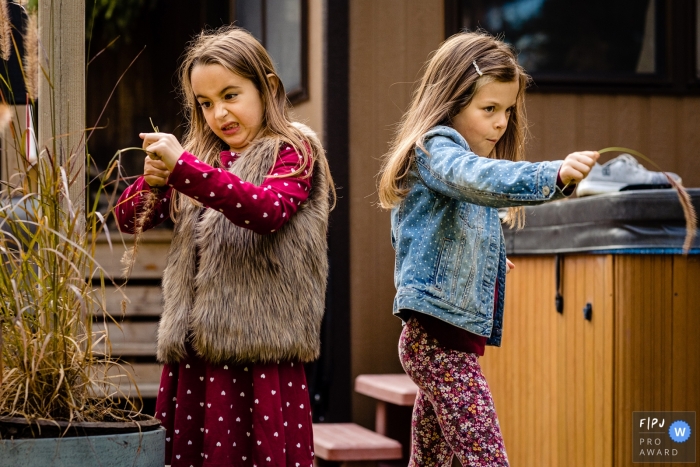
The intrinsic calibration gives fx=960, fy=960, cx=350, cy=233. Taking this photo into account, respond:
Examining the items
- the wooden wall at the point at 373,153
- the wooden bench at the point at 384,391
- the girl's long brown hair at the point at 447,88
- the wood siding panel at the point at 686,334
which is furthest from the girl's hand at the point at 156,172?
the wooden wall at the point at 373,153

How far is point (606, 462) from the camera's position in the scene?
3207 millimetres

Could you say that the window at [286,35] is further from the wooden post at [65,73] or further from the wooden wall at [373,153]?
the wooden post at [65,73]

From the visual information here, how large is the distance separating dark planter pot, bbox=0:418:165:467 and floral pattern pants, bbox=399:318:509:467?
81 cm

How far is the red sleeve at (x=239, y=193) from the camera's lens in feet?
7.24

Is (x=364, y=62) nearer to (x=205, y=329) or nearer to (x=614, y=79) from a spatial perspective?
(x=614, y=79)

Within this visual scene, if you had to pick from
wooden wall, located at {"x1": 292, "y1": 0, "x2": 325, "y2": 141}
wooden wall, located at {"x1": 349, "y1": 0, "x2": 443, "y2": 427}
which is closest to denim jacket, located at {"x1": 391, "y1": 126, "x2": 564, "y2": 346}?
wooden wall, located at {"x1": 349, "y1": 0, "x2": 443, "y2": 427}

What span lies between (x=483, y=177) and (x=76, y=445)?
3.43 feet

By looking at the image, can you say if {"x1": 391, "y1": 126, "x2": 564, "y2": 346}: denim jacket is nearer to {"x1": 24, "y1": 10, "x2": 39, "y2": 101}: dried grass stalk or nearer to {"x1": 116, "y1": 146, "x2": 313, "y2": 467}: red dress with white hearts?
{"x1": 116, "y1": 146, "x2": 313, "y2": 467}: red dress with white hearts

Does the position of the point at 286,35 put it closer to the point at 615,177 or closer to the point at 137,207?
the point at 615,177

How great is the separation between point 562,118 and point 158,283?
304cm

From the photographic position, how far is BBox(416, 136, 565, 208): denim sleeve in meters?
2.08

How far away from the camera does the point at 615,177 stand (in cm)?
377

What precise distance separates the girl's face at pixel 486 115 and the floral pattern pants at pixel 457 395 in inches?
20.5

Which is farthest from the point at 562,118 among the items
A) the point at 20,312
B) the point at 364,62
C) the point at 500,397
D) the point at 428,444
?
the point at 20,312
